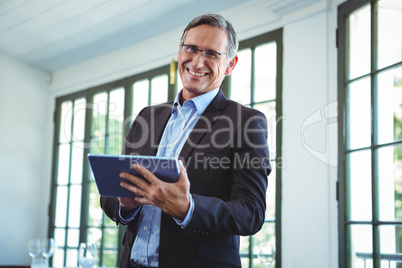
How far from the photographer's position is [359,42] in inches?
119

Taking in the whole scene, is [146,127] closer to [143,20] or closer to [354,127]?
[354,127]

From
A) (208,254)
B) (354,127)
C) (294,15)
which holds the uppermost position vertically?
(294,15)

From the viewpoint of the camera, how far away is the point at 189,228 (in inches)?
46.2

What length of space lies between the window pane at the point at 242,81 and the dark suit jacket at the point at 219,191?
2.46m

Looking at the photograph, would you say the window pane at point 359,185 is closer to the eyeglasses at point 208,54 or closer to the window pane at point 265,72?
the window pane at point 265,72

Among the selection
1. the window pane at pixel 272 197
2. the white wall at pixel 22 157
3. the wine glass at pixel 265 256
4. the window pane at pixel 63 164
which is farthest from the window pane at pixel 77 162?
the wine glass at pixel 265 256

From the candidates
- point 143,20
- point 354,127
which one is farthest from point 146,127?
point 143,20

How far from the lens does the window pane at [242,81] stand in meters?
3.87

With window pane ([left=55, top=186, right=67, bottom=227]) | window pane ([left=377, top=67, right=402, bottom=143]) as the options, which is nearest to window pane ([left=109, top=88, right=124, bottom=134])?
window pane ([left=55, top=186, right=67, bottom=227])

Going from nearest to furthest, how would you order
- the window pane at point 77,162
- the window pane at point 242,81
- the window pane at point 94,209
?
the window pane at point 242,81 < the window pane at point 94,209 < the window pane at point 77,162

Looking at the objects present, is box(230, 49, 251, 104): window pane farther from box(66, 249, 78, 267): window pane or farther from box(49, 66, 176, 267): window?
box(66, 249, 78, 267): window pane

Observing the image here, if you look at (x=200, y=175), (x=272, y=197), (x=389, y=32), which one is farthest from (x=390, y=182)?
(x=200, y=175)

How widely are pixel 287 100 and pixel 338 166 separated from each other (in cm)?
64

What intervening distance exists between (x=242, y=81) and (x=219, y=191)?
2.66 meters
